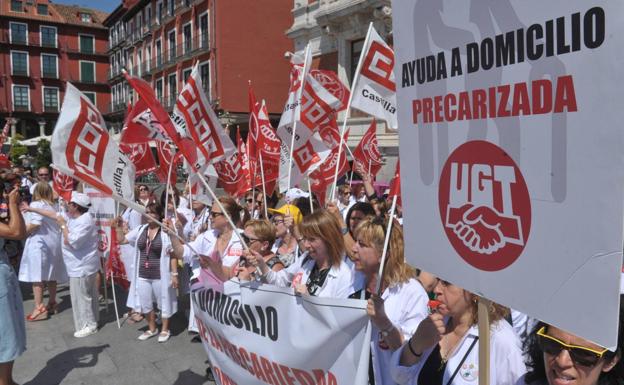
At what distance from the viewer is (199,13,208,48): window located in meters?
29.2

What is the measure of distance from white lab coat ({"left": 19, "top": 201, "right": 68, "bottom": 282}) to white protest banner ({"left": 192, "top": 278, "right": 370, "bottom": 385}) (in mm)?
4124

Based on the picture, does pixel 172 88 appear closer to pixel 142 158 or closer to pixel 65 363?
pixel 142 158

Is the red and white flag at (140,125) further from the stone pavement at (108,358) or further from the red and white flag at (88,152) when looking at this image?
the stone pavement at (108,358)

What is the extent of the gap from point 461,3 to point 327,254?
2.06 m

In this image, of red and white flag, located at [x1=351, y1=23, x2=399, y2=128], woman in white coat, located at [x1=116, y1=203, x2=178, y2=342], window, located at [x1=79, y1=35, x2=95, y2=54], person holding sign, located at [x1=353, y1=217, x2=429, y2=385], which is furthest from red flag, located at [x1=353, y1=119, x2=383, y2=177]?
window, located at [x1=79, y1=35, x2=95, y2=54]

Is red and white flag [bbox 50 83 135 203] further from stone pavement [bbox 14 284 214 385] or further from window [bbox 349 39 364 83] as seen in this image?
window [bbox 349 39 364 83]

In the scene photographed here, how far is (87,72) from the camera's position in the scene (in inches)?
2133

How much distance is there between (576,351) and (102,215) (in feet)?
17.1

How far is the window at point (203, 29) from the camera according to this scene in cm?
2922

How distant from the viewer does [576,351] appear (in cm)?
153

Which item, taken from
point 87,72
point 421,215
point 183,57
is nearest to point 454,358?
point 421,215

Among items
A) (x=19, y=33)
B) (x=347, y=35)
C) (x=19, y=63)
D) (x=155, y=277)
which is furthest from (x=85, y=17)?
(x=155, y=277)

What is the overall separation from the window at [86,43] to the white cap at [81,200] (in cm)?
5657

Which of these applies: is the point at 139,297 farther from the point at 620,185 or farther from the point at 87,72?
the point at 87,72
